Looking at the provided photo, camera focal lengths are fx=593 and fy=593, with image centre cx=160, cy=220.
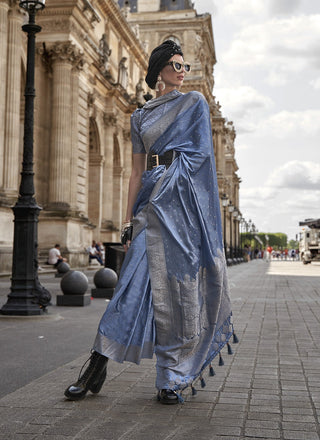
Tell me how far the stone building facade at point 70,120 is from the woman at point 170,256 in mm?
8905

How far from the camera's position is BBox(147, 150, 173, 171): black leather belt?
13.7ft

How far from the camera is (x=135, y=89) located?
1903 inches

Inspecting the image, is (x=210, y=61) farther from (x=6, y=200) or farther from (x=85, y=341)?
(x=85, y=341)

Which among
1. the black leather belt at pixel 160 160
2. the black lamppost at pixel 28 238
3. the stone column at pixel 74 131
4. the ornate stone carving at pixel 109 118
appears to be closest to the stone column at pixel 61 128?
the stone column at pixel 74 131

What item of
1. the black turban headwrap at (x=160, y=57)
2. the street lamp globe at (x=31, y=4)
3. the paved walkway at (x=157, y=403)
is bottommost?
the paved walkway at (x=157, y=403)

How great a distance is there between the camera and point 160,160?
13.8 feet

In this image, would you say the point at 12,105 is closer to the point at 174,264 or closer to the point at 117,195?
the point at 174,264

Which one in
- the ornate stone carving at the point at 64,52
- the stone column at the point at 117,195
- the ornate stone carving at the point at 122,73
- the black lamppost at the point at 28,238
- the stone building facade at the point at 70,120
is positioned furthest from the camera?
the stone column at the point at 117,195

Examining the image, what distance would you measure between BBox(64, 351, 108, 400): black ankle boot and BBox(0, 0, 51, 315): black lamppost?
4.95 metres

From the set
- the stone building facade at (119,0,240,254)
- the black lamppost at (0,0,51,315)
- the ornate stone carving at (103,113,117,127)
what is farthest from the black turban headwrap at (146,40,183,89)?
the stone building facade at (119,0,240,254)

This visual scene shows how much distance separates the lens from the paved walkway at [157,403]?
3.23 meters

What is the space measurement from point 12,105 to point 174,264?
16.9 metres

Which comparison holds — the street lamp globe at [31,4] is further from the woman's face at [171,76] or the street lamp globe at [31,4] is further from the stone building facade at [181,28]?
the stone building facade at [181,28]

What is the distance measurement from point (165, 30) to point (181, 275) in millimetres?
63349
